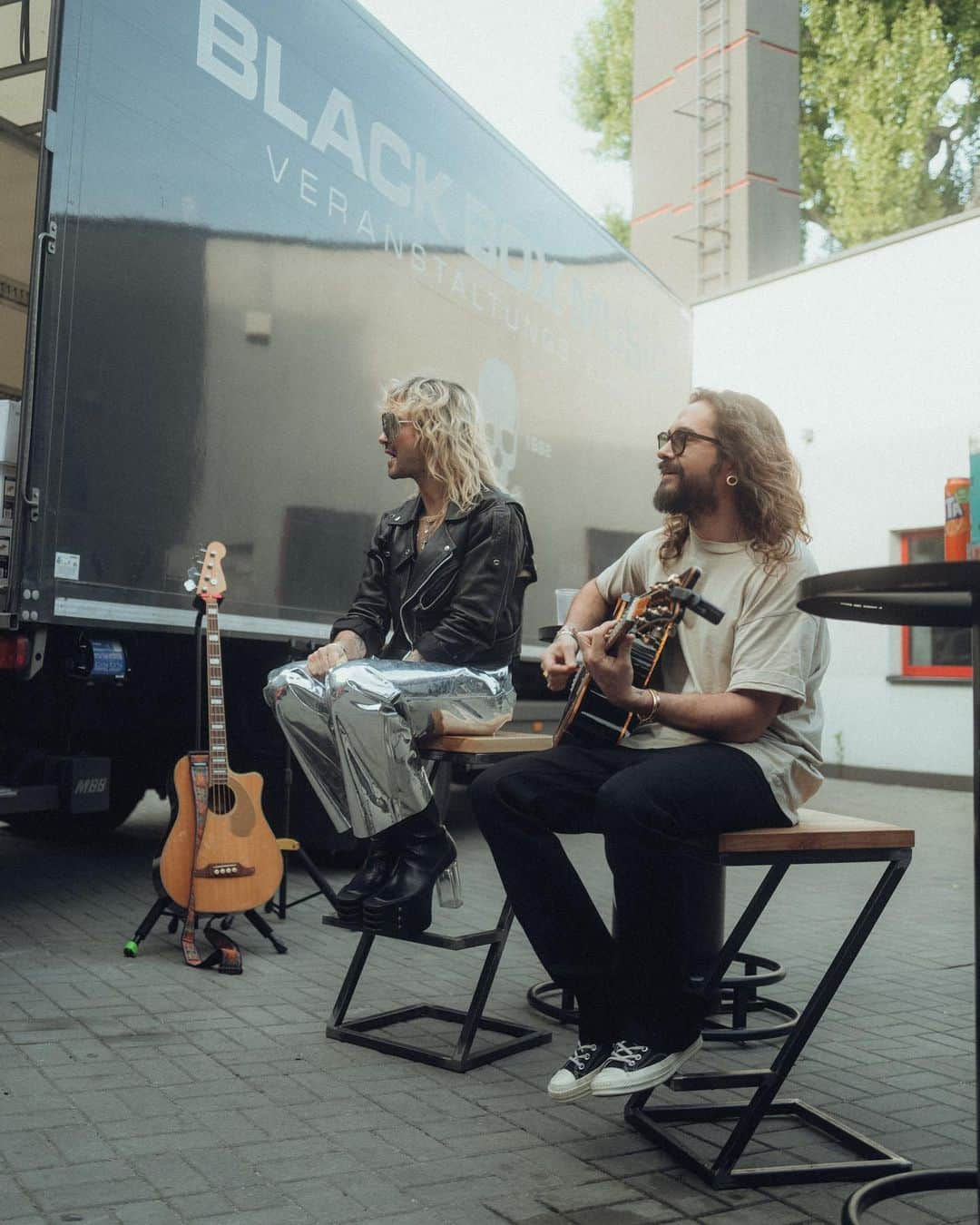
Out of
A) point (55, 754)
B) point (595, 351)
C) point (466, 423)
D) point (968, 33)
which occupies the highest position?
point (968, 33)

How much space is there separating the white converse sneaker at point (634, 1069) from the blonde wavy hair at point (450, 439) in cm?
172

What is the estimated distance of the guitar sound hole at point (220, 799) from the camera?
14.3 feet

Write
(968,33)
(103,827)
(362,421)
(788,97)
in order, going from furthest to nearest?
(968,33) → (788,97) → (103,827) → (362,421)

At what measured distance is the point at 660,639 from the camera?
2.85m

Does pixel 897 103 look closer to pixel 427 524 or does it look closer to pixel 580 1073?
pixel 427 524

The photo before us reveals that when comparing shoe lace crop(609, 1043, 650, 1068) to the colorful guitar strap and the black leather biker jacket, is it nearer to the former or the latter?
the black leather biker jacket

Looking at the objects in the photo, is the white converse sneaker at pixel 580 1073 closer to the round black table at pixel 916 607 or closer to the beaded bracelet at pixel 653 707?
the round black table at pixel 916 607

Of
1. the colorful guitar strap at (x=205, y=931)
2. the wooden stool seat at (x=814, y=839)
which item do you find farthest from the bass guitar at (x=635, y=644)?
the colorful guitar strap at (x=205, y=931)

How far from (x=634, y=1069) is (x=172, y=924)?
8.04 ft

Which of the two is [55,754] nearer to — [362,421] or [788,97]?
[362,421]

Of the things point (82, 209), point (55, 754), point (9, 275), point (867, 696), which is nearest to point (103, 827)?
point (55, 754)

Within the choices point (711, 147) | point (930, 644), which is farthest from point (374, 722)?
point (711, 147)

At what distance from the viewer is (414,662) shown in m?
3.51

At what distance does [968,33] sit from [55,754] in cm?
2361
